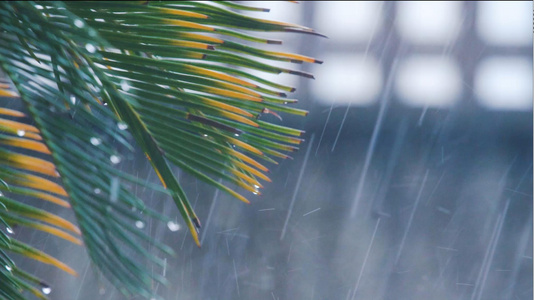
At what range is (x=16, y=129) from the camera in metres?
0.40

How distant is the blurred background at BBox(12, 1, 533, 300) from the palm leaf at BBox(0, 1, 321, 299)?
283 cm

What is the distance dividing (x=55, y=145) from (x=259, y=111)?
0.55 ft

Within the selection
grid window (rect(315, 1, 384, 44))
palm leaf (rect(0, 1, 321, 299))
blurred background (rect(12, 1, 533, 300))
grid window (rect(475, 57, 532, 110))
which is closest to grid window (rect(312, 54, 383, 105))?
blurred background (rect(12, 1, 533, 300))

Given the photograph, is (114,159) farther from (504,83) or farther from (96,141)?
(504,83)

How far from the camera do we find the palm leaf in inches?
13.5

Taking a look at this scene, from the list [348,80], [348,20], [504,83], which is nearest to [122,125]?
[348,80]

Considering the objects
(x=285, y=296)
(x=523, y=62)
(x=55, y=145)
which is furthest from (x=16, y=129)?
(x=523, y=62)

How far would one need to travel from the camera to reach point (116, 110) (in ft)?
1.37

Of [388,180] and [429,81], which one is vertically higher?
[429,81]

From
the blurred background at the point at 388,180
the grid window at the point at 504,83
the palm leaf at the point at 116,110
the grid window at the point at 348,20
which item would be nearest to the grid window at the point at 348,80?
the blurred background at the point at 388,180

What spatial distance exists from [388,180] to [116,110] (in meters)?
3.22

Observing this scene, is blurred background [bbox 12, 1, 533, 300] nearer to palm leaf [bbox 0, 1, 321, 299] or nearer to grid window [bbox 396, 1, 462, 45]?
grid window [bbox 396, 1, 462, 45]

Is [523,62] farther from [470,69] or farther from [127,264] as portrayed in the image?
[127,264]

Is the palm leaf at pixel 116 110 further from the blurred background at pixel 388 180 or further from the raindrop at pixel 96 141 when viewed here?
the blurred background at pixel 388 180
